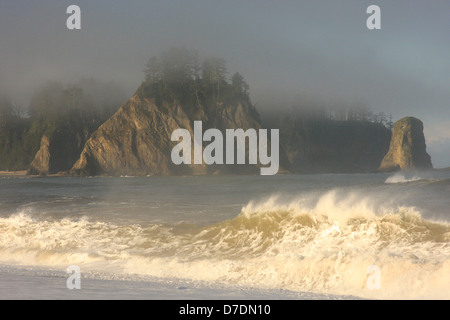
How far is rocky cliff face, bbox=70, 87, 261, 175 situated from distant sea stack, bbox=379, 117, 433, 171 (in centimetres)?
4402

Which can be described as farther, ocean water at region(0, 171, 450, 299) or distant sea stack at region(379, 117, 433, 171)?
distant sea stack at region(379, 117, 433, 171)

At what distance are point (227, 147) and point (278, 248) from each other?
3816 inches

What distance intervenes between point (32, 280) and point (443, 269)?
8.20m

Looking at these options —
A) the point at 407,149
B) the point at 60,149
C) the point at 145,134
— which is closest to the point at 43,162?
the point at 60,149

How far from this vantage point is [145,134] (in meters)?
102

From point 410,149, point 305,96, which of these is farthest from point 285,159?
point 305,96

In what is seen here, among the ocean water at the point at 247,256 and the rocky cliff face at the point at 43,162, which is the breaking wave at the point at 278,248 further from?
the rocky cliff face at the point at 43,162

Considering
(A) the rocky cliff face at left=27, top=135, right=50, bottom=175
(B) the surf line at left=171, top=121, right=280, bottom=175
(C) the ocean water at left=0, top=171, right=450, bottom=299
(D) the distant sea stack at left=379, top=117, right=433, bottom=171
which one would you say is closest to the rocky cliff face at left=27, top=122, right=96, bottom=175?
(A) the rocky cliff face at left=27, top=135, right=50, bottom=175

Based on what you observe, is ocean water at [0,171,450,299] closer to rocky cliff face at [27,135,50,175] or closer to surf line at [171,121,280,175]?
surf line at [171,121,280,175]

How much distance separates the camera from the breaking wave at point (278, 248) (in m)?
9.70

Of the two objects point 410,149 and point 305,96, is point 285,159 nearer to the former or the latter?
point 410,149

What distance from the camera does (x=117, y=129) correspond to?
106m

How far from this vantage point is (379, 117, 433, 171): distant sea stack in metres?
124

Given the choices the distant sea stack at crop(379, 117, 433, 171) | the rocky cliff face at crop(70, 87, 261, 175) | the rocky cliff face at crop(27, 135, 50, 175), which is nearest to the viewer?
the rocky cliff face at crop(70, 87, 261, 175)
